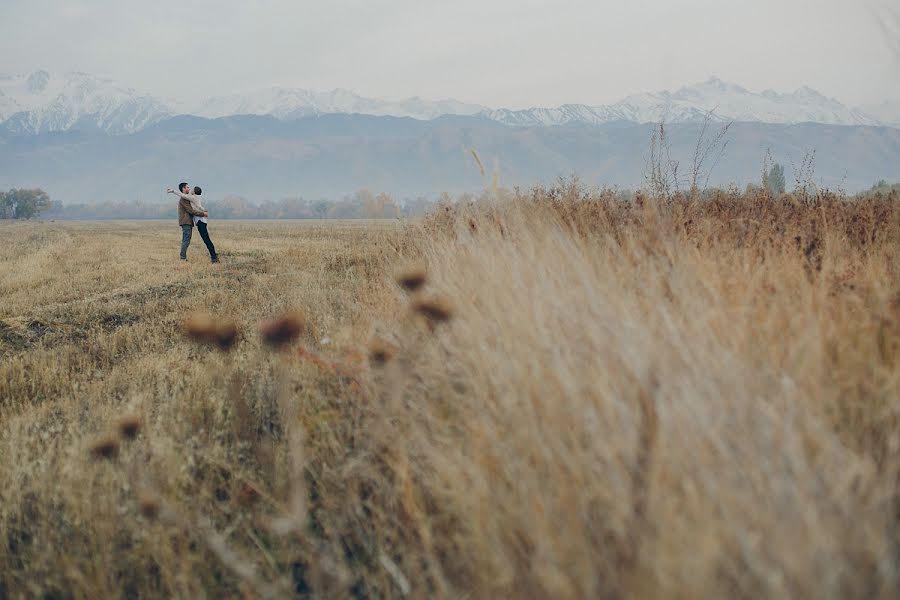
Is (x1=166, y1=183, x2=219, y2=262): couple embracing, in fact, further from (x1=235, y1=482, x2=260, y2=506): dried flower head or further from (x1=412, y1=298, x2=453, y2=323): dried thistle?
(x1=412, y1=298, x2=453, y2=323): dried thistle

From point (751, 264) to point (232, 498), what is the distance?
3463 millimetres

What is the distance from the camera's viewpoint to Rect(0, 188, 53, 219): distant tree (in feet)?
363

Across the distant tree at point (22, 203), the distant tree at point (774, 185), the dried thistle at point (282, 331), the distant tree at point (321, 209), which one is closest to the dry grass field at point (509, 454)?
A: the dried thistle at point (282, 331)

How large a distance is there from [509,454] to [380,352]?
0.71m

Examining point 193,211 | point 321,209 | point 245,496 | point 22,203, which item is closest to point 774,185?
point 245,496

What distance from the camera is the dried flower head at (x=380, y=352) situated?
2.29 m

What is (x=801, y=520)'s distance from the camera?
1.24 meters

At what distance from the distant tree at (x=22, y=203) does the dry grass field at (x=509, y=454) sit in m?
136

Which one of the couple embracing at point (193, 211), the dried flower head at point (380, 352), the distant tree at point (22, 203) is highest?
the distant tree at point (22, 203)

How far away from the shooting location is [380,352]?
7.36 ft

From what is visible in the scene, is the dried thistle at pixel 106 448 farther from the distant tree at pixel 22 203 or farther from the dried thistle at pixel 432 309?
the distant tree at pixel 22 203

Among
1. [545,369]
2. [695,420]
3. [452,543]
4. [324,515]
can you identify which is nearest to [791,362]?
[695,420]

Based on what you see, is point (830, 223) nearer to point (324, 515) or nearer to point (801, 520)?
point (801, 520)

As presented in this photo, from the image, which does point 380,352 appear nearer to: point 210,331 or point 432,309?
point 432,309
